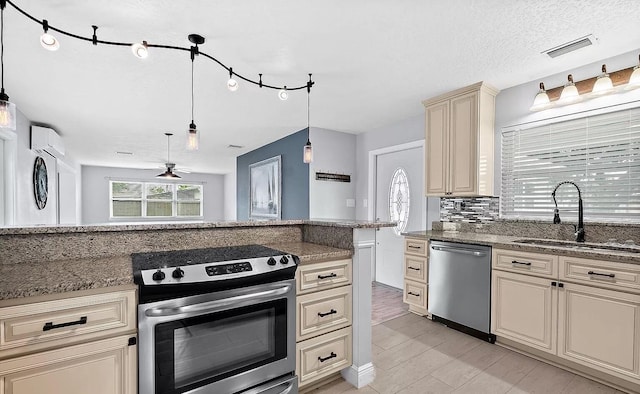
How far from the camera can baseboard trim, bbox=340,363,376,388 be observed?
1.93 meters

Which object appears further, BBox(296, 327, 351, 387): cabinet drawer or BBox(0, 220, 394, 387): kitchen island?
BBox(296, 327, 351, 387): cabinet drawer

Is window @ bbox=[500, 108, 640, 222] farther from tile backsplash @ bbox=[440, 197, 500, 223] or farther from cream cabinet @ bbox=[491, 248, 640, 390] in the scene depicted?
cream cabinet @ bbox=[491, 248, 640, 390]

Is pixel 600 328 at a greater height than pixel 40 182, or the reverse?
pixel 40 182

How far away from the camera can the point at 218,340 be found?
57.9 inches

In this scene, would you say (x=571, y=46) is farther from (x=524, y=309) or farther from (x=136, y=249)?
(x=136, y=249)

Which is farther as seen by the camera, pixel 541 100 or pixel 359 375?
pixel 541 100

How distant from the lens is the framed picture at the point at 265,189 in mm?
5230

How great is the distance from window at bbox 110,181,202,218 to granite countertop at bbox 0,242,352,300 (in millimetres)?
8742

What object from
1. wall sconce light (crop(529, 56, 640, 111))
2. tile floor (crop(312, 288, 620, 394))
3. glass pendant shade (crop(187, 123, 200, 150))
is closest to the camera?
tile floor (crop(312, 288, 620, 394))

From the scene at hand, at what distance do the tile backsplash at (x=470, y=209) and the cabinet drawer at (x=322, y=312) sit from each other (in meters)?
1.97

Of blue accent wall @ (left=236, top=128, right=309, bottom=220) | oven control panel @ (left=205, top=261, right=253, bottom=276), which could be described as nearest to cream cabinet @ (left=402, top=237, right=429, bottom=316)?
blue accent wall @ (left=236, top=128, right=309, bottom=220)

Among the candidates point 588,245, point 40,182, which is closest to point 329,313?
point 588,245

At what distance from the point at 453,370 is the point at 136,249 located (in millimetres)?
2288

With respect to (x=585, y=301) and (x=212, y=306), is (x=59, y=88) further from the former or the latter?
(x=585, y=301)
